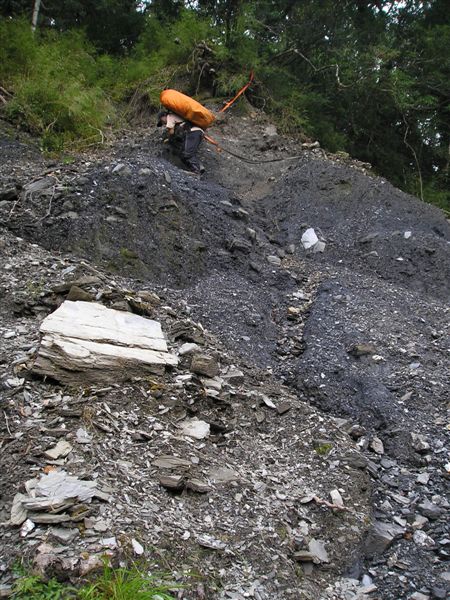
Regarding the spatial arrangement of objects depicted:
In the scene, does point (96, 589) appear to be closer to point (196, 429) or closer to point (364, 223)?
point (196, 429)

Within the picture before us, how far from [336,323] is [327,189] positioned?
3.56m

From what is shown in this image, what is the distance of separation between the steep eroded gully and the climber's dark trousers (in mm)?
370

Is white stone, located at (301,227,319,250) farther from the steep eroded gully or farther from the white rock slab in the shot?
the white rock slab

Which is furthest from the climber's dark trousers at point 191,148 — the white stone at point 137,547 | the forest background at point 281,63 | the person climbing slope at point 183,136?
the white stone at point 137,547

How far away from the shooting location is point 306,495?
3.28 meters

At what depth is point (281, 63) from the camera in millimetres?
11492

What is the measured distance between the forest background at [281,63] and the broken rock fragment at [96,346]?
543 centimetres

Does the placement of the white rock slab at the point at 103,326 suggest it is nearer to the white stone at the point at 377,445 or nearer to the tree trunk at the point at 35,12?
the white stone at the point at 377,445

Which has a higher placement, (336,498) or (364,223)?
(364,223)

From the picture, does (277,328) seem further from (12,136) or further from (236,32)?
(236,32)

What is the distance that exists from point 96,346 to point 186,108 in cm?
522

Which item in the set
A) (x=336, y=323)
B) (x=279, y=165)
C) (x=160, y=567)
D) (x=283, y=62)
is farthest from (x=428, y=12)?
(x=160, y=567)

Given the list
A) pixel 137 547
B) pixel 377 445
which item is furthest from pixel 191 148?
pixel 137 547

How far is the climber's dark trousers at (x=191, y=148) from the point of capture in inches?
A: 315
